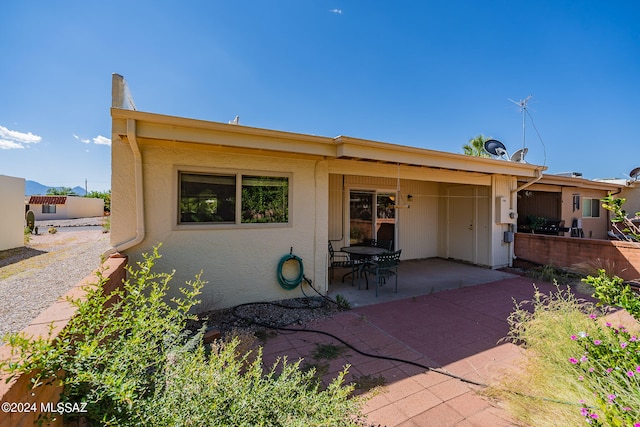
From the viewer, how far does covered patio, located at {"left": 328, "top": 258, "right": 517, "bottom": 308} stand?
573 cm

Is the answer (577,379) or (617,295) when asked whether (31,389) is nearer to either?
(577,379)

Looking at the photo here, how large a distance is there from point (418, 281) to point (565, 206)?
851 centimetres

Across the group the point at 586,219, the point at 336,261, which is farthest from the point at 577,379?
the point at 586,219

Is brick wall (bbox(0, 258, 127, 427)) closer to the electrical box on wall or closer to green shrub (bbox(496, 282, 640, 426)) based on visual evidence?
green shrub (bbox(496, 282, 640, 426))

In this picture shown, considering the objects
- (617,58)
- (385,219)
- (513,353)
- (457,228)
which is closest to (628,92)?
(617,58)

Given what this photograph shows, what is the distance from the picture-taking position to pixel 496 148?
8.53 m

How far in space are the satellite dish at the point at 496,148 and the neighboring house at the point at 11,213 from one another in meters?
16.3

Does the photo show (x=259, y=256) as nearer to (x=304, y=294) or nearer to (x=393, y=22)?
(x=304, y=294)

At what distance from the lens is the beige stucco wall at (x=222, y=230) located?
4.26 meters

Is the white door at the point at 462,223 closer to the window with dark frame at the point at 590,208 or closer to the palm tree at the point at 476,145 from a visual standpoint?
the window with dark frame at the point at 590,208

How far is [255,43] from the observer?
8.50 metres

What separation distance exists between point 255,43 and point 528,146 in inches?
369

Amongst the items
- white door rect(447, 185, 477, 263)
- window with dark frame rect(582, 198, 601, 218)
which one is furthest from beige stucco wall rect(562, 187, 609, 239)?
white door rect(447, 185, 477, 263)

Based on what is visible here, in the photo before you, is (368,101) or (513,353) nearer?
(513,353)
